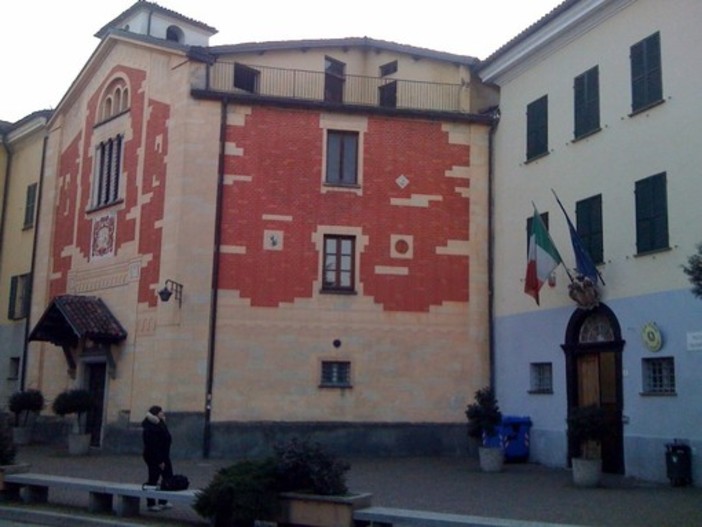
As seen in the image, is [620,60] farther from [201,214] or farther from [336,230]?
[201,214]

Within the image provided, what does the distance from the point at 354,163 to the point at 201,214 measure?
14.5 feet

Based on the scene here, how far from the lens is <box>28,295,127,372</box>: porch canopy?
77.5 feet

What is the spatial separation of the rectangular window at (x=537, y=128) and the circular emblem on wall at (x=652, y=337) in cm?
573

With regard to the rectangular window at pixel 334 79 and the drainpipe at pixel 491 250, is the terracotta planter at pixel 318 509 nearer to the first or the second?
the drainpipe at pixel 491 250

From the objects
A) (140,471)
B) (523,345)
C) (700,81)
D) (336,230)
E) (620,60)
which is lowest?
(140,471)

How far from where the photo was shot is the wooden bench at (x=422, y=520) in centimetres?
956

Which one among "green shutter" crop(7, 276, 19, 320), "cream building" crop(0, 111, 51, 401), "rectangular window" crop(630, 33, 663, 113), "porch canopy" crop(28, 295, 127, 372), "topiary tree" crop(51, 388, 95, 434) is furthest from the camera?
"green shutter" crop(7, 276, 19, 320)

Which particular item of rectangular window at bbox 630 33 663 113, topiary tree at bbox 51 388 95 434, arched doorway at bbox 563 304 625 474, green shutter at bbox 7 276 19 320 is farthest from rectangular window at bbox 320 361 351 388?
green shutter at bbox 7 276 19 320

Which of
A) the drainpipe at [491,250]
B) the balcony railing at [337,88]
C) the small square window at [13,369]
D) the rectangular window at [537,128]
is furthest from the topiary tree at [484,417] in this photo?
the small square window at [13,369]

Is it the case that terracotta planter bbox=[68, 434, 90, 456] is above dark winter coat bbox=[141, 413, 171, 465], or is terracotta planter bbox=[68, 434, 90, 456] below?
below

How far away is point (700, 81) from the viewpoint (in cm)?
1686

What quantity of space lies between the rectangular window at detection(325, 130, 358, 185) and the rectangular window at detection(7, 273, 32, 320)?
12779 mm

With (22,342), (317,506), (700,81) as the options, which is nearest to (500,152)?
(700,81)

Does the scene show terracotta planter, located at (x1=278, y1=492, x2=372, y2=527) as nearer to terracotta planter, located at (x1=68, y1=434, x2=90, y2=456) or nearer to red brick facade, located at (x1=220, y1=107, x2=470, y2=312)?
red brick facade, located at (x1=220, y1=107, x2=470, y2=312)
